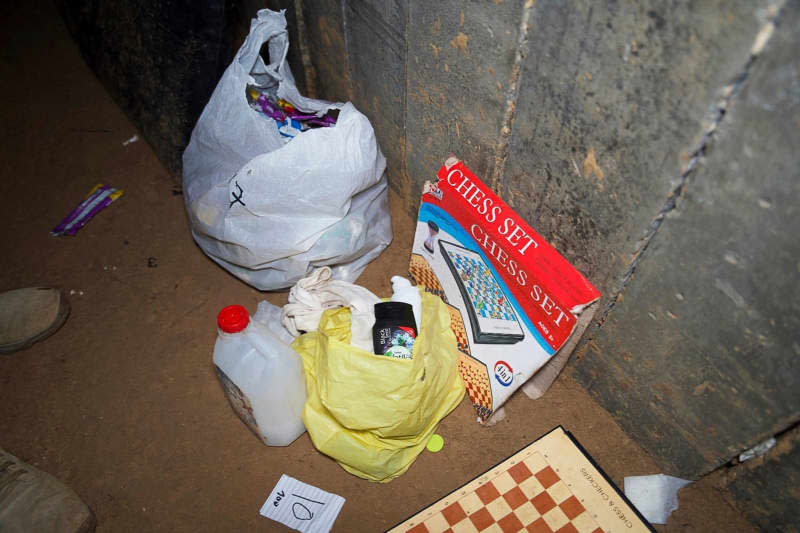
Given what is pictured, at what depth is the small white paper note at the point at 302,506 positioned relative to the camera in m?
1.43

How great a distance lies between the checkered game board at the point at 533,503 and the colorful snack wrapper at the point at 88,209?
5.33 ft

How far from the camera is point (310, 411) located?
58.1 inches

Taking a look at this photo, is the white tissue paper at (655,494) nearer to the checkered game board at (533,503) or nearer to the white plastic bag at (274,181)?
the checkered game board at (533,503)

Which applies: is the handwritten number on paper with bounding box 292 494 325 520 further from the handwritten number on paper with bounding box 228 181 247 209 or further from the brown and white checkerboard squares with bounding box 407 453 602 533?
the handwritten number on paper with bounding box 228 181 247 209

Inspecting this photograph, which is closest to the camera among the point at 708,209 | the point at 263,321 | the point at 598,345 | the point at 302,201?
the point at 708,209

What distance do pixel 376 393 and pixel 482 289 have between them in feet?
1.39

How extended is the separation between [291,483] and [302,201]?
79cm

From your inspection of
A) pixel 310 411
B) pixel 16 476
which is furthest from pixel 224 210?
pixel 16 476

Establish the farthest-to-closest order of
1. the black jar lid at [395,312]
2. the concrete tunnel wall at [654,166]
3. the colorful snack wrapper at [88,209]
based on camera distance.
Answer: the colorful snack wrapper at [88,209] < the black jar lid at [395,312] < the concrete tunnel wall at [654,166]

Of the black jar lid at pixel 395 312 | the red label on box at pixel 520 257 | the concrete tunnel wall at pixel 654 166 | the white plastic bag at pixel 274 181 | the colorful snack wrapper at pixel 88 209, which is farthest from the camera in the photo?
the colorful snack wrapper at pixel 88 209

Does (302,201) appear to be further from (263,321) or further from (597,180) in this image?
(597,180)

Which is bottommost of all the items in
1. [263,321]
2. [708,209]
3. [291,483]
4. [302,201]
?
[291,483]

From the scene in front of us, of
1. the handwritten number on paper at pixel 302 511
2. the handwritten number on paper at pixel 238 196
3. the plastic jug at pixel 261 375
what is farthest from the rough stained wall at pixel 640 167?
the handwritten number on paper at pixel 302 511

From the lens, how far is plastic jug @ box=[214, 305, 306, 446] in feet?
4.65
